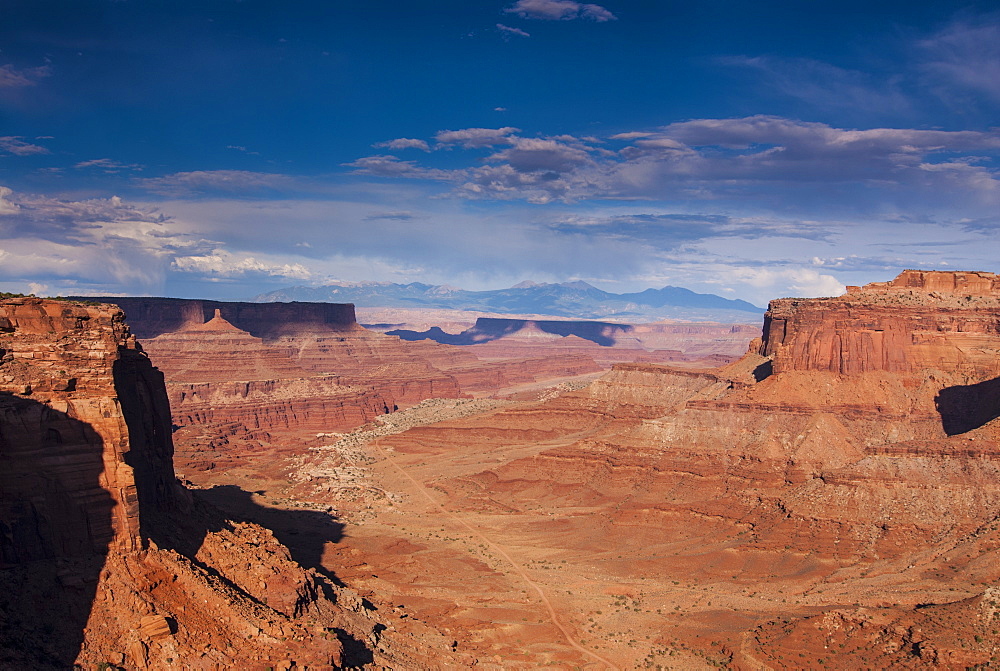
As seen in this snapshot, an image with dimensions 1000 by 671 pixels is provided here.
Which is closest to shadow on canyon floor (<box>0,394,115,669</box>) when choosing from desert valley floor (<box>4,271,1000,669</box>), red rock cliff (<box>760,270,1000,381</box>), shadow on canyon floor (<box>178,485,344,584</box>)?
desert valley floor (<box>4,271,1000,669</box>)

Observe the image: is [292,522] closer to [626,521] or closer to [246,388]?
[626,521]

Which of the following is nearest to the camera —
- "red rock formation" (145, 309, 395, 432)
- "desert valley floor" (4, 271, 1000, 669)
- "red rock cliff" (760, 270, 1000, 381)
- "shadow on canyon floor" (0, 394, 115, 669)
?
"shadow on canyon floor" (0, 394, 115, 669)

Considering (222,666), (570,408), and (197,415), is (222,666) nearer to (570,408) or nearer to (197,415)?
(570,408)

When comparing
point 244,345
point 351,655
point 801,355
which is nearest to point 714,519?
point 801,355

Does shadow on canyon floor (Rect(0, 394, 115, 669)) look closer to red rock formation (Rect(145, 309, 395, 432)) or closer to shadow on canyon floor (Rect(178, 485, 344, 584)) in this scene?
shadow on canyon floor (Rect(178, 485, 344, 584))

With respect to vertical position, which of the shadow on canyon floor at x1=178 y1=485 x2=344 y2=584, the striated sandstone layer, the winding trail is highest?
the striated sandstone layer

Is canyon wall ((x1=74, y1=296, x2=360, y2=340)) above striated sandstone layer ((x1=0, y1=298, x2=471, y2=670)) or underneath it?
above
